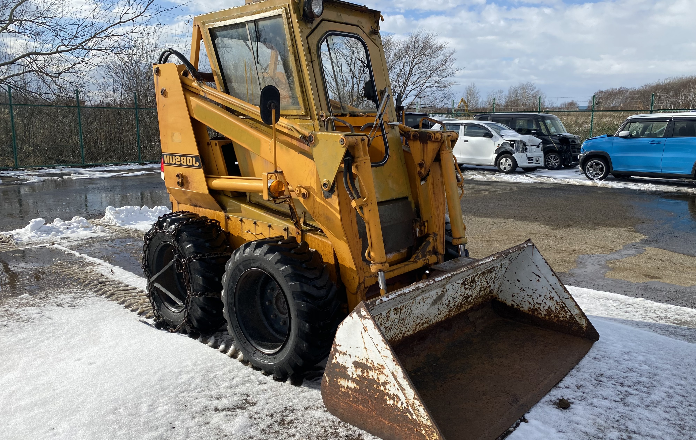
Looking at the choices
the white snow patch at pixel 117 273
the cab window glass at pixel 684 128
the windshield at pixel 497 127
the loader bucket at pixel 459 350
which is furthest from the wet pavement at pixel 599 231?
the white snow patch at pixel 117 273

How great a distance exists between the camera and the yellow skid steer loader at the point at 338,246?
3160 millimetres

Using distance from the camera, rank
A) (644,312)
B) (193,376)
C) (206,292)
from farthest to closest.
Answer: (644,312), (206,292), (193,376)

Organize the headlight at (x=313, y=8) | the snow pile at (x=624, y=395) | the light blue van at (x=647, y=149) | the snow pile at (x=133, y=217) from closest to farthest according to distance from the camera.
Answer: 1. the snow pile at (x=624, y=395)
2. the headlight at (x=313, y=8)
3. the snow pile at (x=133, y=217)
4. the light blue van at (x=647, y=149)

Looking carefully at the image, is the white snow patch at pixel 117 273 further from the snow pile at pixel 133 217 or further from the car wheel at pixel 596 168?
the car wheel at pixel 596 168

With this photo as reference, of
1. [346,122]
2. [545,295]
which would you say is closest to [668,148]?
A: [545,295]

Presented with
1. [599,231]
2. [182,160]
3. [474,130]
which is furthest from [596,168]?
[182,160]

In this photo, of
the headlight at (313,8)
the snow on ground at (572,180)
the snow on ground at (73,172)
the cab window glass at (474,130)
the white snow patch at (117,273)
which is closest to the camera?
the headlight at (313,8)

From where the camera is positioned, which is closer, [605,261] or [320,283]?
[320,283]

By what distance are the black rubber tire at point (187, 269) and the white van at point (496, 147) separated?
512 inches

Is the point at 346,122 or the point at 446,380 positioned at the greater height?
the point at 346,122

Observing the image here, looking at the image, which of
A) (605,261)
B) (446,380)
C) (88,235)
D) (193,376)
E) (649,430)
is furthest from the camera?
(88,235)

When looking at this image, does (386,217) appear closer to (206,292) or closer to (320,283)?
(320,283)

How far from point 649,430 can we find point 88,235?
25.4 ft

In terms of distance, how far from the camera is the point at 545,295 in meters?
4.02
